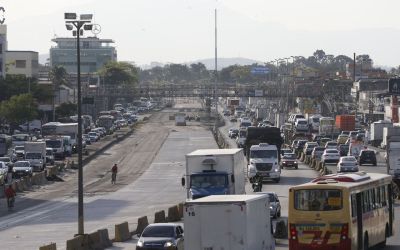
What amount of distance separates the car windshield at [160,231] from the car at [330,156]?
54.4 m

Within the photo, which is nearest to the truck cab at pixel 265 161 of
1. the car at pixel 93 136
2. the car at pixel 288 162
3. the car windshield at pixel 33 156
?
the car at pixel 288 162

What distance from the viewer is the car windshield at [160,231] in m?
35.0

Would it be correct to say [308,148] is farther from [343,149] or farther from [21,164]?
[21,164]

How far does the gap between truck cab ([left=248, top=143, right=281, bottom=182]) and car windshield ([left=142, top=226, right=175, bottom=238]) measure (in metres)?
36.1

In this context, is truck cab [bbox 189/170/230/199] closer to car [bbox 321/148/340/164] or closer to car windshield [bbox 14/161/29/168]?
car windshield [bbox 14/161/29/168]

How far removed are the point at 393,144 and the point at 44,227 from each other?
72.0 feet

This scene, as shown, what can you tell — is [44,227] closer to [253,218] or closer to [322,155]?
[253,218]

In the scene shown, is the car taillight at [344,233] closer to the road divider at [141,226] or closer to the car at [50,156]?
the road divider at [141,226]

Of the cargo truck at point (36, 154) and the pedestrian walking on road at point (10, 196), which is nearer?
the pedestrian walking on road at point (10, 196)

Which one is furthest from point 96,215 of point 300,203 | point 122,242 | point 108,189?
point 300,203

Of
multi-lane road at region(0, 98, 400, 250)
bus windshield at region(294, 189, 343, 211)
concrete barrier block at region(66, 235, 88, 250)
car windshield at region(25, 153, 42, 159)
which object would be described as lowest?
multi-lane road at region(0, 98, 400, 250)

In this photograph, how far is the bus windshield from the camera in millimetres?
32094

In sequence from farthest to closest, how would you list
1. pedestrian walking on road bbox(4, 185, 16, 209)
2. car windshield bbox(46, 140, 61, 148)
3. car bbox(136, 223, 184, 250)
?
car windshield bbox(46, 140, 61, 148)
pedestrian walking on road bbox(4, 185, 16, 209)
car bbox(136, 223, 184, 250)

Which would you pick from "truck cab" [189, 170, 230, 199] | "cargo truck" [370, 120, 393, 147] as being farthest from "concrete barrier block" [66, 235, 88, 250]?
"cargo truck" [370, 120, 393, 147]
